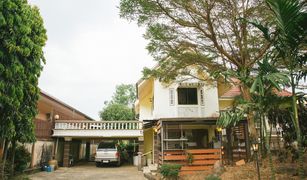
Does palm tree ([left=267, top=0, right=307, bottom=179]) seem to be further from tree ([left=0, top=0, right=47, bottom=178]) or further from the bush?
tree ([left=0, top=0, right=47, bottom=178])

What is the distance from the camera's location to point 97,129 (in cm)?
1686

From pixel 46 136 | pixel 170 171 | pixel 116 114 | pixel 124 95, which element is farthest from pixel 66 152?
pixel 124 95

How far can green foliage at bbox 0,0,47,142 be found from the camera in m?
6.43

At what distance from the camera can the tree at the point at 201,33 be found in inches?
345

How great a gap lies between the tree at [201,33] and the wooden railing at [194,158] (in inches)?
118

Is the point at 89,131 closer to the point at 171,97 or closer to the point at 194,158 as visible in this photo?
the point at 171,97

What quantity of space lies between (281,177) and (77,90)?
39679 millimetres

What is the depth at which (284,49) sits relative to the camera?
14.3 feet

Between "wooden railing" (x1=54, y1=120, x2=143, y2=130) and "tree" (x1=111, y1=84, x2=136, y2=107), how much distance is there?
3565 centimetres

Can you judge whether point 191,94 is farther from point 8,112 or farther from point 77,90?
point 77,90

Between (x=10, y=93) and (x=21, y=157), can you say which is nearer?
(x=10, y=93)

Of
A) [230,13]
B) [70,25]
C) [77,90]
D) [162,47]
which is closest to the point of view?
[230,13]

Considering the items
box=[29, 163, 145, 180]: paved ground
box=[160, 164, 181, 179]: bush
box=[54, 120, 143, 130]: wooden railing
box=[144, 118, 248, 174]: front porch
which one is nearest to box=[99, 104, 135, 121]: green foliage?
box=[54, 120, 143, 130]: wooden railing

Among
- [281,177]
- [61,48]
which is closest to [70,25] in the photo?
[61,48]
